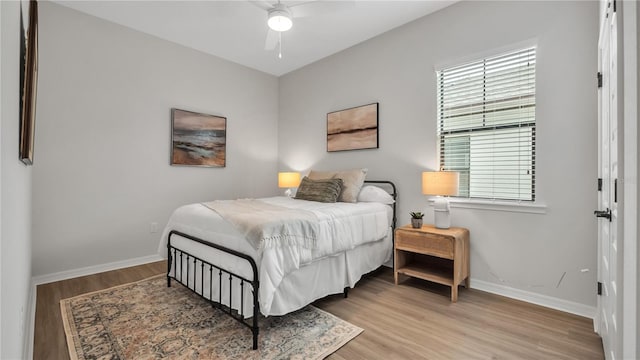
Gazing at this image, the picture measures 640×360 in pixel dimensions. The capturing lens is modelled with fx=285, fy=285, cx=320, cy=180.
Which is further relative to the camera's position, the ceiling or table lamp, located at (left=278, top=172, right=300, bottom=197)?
table lamp, located at (left=278, top=172, right=300, bottom=197)

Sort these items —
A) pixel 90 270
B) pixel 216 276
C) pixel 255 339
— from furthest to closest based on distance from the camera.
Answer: pixel 90 270 < pixel 216 276 < pixel 255 339

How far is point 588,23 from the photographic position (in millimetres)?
2342

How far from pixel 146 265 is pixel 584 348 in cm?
439

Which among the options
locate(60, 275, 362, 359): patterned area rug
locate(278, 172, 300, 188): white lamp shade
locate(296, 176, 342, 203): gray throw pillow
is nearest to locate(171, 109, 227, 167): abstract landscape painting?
locate(278, 172, 300, 188): white lamp shade

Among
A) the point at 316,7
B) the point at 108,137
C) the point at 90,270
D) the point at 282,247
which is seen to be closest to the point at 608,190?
the point at 282,247

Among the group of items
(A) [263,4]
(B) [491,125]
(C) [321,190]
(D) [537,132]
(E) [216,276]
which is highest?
(A) [263,4]

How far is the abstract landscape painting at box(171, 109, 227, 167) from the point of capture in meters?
4.03

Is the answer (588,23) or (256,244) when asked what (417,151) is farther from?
(256,244)

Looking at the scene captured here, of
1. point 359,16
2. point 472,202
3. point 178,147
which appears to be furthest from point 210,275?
point 359,16

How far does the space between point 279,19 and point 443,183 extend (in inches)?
85.5

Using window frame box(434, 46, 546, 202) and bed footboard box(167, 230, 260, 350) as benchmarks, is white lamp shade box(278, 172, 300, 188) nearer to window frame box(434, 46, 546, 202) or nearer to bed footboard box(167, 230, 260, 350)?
bed footboard box(167, 230, 260, 350)

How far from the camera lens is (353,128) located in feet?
13.4

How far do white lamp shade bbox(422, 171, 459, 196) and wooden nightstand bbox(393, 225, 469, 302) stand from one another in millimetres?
390

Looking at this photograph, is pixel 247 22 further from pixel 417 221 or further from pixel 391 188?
pixel 417 221
